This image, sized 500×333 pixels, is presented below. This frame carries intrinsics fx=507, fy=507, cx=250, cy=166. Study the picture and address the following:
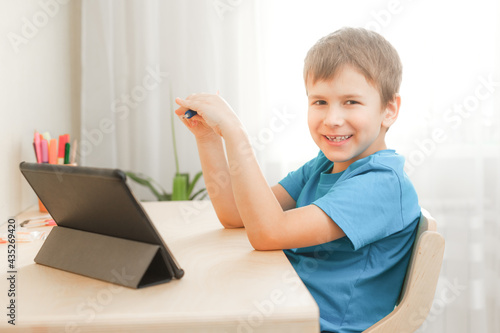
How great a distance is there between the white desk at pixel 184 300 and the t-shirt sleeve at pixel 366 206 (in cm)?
12

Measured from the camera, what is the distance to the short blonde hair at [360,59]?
94cm

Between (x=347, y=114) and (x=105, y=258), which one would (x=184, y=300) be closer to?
(x=105, y=258)

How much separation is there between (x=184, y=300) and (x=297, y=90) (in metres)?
1.56

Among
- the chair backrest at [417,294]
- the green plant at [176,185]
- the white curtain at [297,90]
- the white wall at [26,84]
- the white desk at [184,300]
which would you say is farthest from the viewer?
the white curtain at [297,90]

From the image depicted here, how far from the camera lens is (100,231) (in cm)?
71

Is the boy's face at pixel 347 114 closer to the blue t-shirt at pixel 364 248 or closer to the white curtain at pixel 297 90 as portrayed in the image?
the blue t-shirt at pixel 364 248

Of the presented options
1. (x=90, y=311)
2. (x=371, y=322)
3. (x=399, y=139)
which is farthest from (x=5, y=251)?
(x=399, y=139)

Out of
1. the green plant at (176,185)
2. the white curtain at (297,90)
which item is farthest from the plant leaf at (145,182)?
the white curtain at (297,90)

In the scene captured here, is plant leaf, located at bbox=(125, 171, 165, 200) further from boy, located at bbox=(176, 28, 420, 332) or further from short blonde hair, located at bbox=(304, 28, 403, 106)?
short blonde hair, located at bbox=(304, 28, 403, 106)

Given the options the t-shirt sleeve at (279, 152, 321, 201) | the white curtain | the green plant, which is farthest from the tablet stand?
the white curtain

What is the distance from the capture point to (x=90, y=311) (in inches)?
21.8

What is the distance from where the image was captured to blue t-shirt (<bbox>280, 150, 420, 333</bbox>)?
823 millimetres

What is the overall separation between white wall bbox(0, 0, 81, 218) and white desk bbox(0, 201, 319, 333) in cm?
37

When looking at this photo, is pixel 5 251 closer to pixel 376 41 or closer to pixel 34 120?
pixel 34 120
